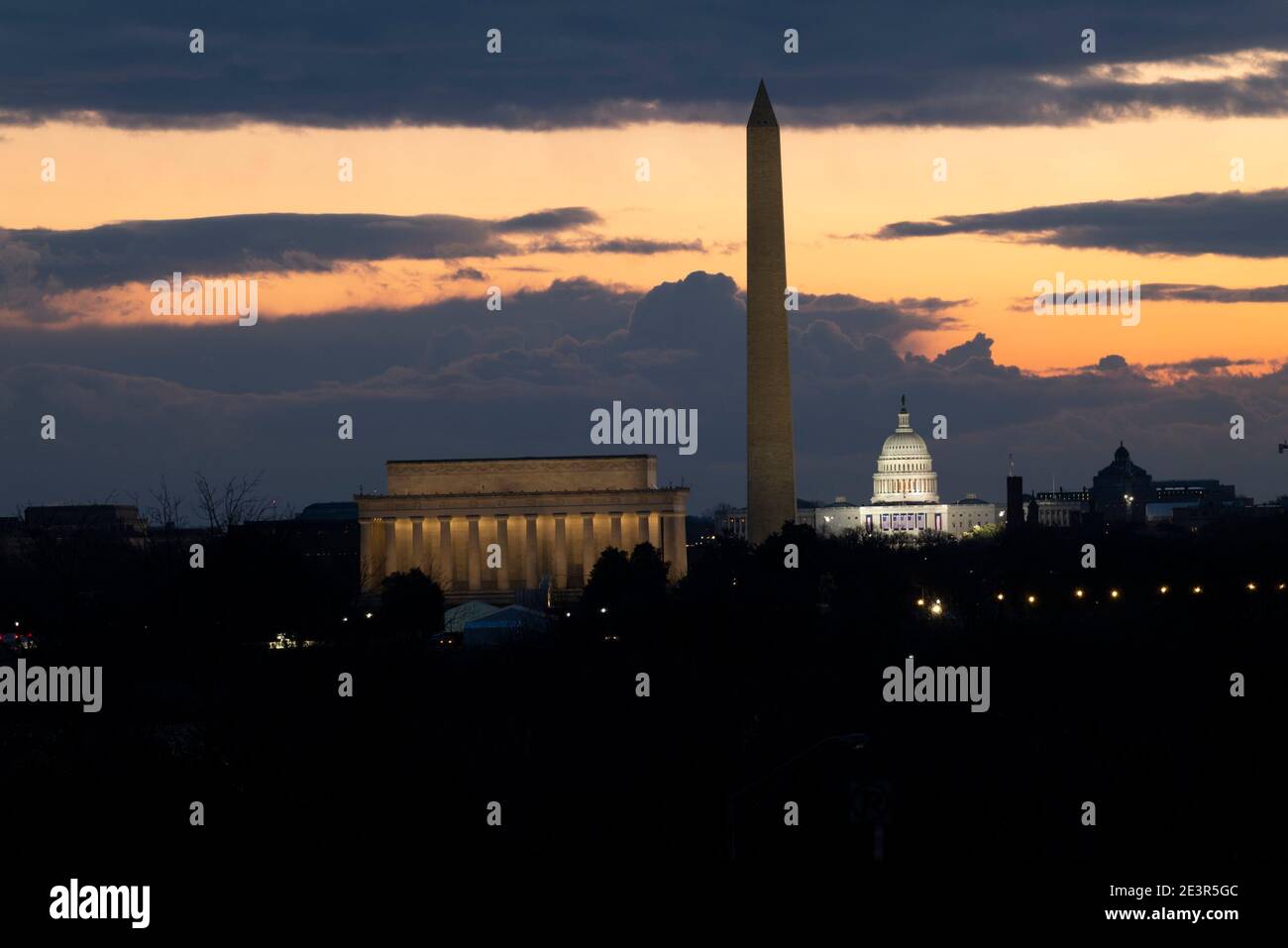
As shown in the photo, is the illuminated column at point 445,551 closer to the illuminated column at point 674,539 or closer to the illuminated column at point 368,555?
the illuminated column at point 368,555

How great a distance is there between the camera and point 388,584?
12106 centimetres

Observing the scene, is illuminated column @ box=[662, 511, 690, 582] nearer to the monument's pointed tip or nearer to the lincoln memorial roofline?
the lincoln memorial roofline

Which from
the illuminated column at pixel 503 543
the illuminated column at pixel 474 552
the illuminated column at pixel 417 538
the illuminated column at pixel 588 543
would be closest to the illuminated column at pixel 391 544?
the illuminated column at pixel 417 538

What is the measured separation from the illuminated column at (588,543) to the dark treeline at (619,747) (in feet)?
259

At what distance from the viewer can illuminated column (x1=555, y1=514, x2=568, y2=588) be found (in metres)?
158

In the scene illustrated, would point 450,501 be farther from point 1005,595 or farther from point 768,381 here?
point 1005,595

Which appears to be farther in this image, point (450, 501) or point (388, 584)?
point (450, 501)

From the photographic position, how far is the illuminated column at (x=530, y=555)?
157625 mm

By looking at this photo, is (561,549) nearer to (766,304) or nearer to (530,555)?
(530,555)

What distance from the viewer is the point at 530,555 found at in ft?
520
